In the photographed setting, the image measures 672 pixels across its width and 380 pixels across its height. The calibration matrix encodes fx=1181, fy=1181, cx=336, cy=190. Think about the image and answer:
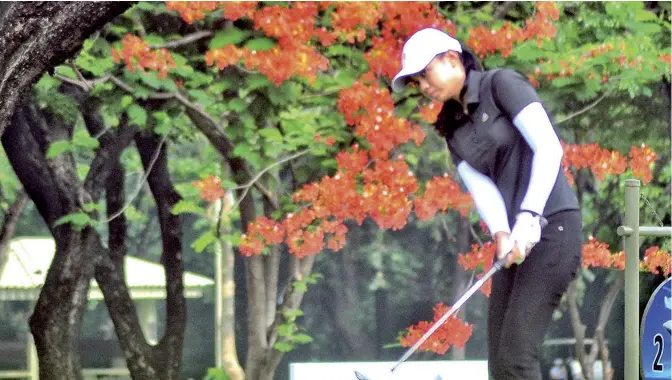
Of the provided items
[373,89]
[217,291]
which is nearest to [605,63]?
[373,89]

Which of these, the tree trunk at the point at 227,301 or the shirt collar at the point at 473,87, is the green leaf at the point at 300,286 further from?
the shirt collar at the point at 473,87

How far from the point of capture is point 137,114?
8.26 metres

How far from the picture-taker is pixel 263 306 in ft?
31.4

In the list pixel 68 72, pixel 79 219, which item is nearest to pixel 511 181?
pixel 68 72

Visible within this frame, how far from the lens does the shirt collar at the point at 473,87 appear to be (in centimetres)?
358

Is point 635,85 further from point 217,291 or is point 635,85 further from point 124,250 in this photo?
point 217,291

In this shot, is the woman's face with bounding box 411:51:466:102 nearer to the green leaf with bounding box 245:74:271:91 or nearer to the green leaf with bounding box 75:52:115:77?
the green leaf with bounding box 245:74:271:91

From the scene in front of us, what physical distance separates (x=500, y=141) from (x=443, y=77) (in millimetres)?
262

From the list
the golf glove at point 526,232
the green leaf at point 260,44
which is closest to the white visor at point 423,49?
the golf glove at point 526,232

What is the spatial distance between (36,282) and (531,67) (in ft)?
17.2

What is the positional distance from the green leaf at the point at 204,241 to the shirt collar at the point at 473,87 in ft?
17.7

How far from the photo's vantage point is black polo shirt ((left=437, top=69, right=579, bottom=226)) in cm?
354

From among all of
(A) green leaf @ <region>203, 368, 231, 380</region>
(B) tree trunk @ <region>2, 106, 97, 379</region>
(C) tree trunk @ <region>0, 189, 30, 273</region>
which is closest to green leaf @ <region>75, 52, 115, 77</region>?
(B) tree trunk @ <region>2, 106, 97, 379</region>

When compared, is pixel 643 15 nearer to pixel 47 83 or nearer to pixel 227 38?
pixel 227 38
